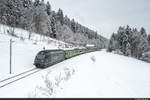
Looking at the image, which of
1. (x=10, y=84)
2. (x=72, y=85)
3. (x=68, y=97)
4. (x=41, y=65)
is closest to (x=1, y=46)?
(x=41, y=65)

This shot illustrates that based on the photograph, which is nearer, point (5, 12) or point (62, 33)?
point (5, 12)

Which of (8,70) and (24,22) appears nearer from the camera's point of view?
(8,70)

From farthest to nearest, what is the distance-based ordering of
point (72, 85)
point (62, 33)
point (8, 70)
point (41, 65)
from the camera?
1. point (62, 33)
2. point (41, 65)
3. point (8, 70)
4. point (72, 85)

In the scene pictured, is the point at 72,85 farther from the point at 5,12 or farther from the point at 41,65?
the point at 5,12

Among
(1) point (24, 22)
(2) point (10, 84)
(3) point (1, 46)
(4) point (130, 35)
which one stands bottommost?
(2) point (10, 84)

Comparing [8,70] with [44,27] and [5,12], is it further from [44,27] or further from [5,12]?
[44,27]

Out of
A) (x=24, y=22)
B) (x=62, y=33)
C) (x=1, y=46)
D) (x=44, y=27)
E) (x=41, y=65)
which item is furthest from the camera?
(x=62, y=33)

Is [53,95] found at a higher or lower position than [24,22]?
lower

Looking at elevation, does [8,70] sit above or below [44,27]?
below

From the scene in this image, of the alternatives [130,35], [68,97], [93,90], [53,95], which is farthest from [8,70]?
[130,35]

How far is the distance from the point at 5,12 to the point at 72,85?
4646 centimetres

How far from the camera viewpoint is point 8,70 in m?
14.1

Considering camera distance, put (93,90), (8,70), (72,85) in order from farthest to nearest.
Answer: (8,70) → (72,85) → (93,90)

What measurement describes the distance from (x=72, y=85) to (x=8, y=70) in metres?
9.60
